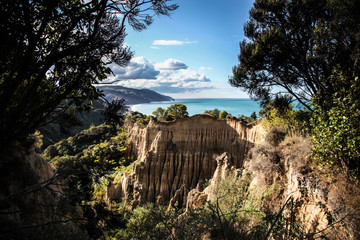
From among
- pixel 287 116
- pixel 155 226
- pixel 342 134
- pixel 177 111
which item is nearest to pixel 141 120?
pixel 177 111

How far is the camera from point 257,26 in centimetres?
1029

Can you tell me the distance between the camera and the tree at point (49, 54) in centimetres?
282

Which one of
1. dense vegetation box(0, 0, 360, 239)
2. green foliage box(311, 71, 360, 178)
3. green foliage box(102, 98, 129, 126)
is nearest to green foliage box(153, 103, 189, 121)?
dense vegetation box(0, 0, 360, 239)

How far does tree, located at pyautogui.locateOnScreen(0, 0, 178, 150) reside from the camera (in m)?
2.82

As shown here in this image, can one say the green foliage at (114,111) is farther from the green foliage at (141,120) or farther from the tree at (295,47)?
the green foliage at (141,120)

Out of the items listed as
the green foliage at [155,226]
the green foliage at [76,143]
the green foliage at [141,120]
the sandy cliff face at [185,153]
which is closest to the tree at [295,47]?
the green foliage at [155,226]

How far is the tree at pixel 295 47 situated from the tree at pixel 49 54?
6945mm

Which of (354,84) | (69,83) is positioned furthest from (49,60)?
(354,84)

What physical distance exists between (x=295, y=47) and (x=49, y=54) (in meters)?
10.3

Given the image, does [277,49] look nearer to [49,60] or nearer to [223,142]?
[49,60]

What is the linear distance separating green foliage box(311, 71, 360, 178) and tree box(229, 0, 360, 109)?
1.49m

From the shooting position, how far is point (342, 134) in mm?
5289

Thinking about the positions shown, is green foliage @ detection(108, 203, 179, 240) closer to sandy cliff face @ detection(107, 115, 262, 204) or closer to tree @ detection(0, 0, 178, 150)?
tree @ detection(0, 0, 178, 150)

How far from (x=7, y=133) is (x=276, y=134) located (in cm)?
991
